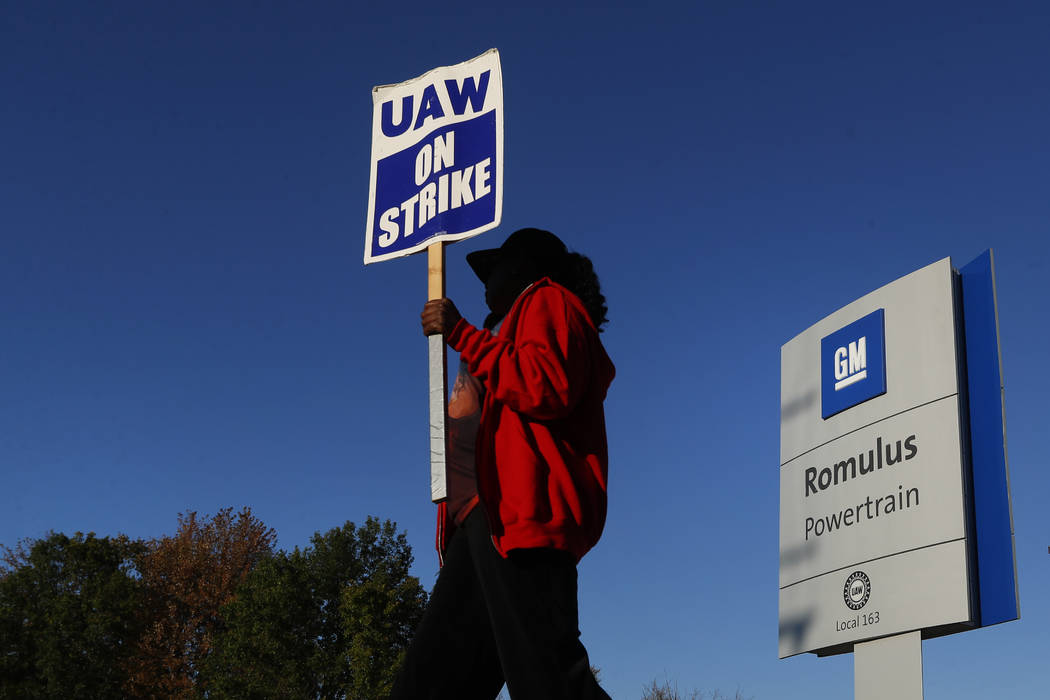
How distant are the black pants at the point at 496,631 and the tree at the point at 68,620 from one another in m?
31.6

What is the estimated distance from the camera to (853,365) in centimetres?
1098

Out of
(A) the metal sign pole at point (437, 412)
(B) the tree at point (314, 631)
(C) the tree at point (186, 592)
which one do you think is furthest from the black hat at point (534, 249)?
(C) the tree at point (186, 592)

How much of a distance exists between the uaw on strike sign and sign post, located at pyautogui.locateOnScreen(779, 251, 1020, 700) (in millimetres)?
7225

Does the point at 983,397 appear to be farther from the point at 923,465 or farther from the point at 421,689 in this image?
the point at 421,689

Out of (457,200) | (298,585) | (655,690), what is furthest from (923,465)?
(298,585)

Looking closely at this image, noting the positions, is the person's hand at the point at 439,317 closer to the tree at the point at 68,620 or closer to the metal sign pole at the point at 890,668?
the metal sign pole at the point at 890,668

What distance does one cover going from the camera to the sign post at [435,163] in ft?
9.69

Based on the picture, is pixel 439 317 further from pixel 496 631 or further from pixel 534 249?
pixel 496 631

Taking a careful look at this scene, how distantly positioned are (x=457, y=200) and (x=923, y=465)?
308 inches

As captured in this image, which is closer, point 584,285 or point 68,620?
point 584,285

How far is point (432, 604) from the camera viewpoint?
8.49 ft

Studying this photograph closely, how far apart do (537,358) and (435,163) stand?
981 mm

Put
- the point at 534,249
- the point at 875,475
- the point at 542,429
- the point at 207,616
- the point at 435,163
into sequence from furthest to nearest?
the point at 207,616
the point at 875,475
the point at 435,163
the point at 534,249
the point at 542,429

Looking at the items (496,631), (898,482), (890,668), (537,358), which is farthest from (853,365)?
(496,631)
